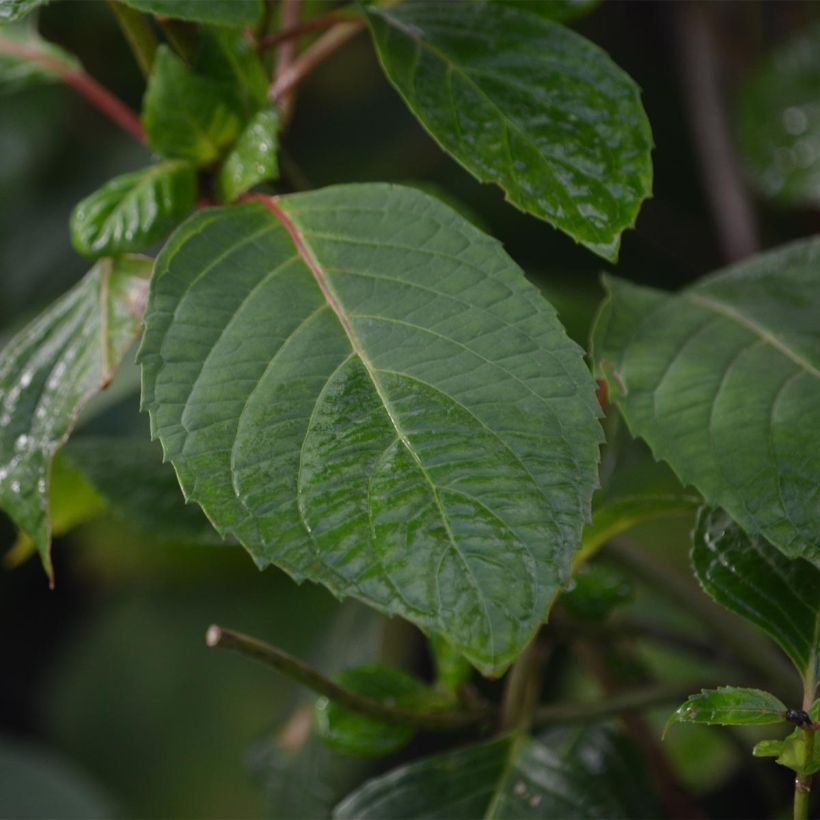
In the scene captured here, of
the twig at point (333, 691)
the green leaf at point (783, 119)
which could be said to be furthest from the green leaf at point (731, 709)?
the green leaf at point (783, 119)

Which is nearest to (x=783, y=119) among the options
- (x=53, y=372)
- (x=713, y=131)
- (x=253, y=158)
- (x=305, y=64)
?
(x=713, y=131)

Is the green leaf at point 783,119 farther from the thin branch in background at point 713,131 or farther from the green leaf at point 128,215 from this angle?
the green leaf at point 128,215

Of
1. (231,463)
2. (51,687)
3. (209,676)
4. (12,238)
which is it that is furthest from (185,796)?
(231,463)

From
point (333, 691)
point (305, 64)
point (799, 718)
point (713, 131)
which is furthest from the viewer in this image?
point (713, 131)

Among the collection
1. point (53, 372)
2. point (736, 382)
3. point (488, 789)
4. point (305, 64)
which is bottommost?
point (488, 789)

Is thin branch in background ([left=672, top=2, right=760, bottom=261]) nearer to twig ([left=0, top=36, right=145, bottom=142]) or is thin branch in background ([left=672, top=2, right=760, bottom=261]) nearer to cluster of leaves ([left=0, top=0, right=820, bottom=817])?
cluster of leaves ([left=0, top=0, right=820, bottom=817])

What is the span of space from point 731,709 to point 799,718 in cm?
3

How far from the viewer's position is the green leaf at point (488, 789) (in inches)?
27.3

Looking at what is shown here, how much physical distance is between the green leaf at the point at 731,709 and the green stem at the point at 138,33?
20.0 inches

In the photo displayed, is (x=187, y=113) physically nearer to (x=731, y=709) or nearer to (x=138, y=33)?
(x=138, y=33)

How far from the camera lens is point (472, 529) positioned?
0.47 m

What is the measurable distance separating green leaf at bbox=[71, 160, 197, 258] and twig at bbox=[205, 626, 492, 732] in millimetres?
241

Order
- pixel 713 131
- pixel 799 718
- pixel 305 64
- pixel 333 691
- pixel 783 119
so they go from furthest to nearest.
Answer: pixel 713 131 → pixel 783 119 → pixel 305 64 → pixel 333 691 → pixel 799 718

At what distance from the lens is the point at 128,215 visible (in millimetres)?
636
